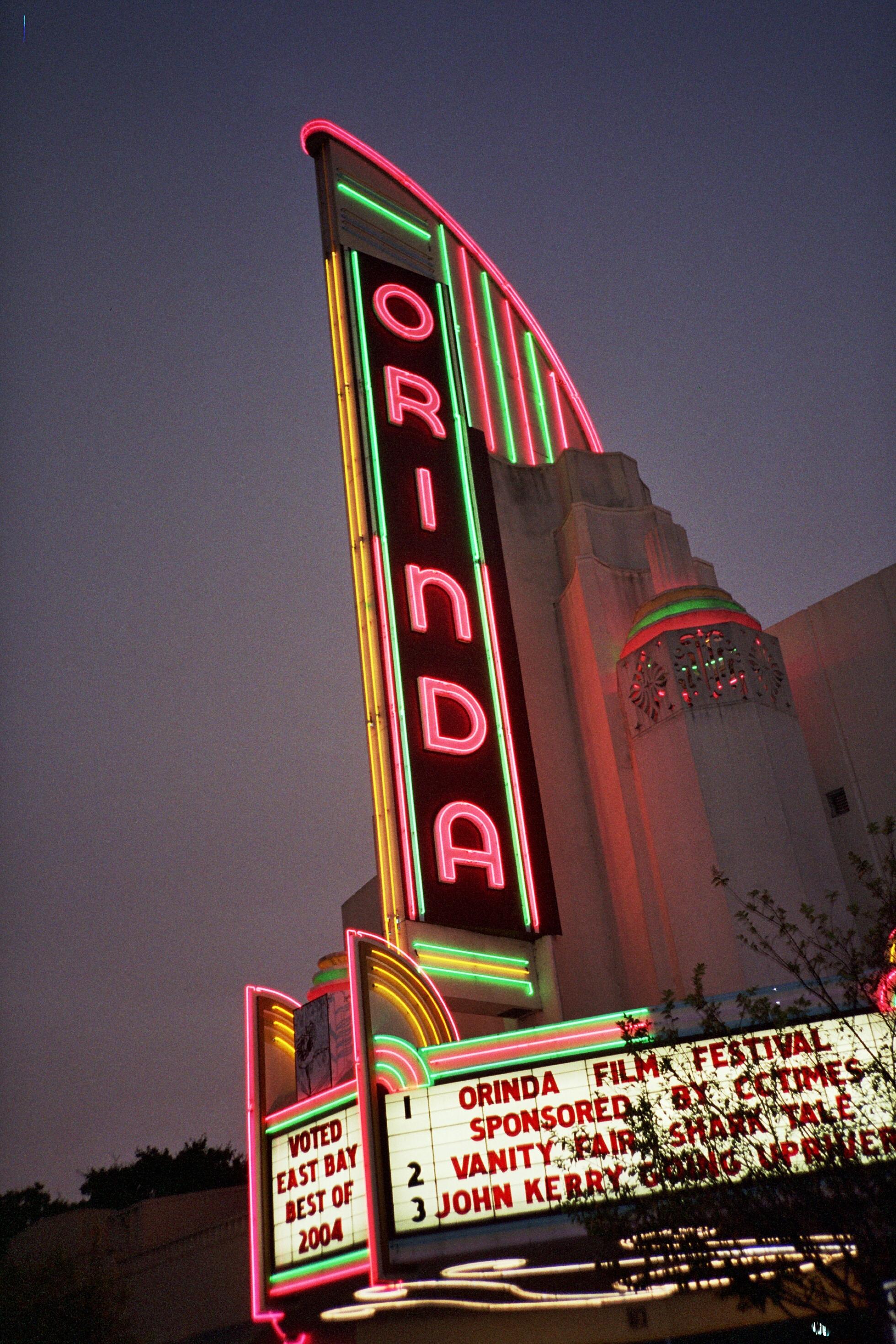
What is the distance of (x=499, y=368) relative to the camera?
2389 centimetres

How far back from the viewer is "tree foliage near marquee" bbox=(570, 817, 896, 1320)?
8820mm

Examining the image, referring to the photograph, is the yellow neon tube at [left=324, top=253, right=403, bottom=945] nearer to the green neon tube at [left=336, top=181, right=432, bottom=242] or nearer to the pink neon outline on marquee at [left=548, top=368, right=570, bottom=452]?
the green neon tube at [left=336, top=181, right=432, bottom=242]

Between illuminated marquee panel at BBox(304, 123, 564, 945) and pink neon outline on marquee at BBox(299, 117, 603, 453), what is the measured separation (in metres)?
0.04

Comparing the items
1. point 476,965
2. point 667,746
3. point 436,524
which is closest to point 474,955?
point 476,965

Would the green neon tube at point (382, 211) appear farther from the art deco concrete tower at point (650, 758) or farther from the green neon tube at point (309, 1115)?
the green neon tube at point (309, 1115)

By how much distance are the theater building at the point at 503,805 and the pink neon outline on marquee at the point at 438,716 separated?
4 cm

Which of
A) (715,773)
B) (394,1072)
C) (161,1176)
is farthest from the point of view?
(161,1176)

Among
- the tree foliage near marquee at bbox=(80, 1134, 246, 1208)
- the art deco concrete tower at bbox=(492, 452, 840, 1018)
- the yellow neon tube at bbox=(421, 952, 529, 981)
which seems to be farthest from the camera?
the tree foliage near marquee at bbox=(80, 1134, 246, 1208)

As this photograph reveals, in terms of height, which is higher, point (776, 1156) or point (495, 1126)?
point (495, 1126)

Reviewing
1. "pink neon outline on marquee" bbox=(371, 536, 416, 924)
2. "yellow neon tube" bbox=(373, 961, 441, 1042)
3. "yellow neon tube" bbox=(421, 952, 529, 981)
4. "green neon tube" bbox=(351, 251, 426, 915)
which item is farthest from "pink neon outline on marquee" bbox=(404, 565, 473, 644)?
"yellow neon tube" bbox=(373, 961, 441, 1042)

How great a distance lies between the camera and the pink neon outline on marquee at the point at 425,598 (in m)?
18.1

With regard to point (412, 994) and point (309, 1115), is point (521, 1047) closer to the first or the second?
point (412, 994)

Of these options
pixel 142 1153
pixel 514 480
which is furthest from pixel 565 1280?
pixel 142 1153

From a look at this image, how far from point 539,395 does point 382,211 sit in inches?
185
